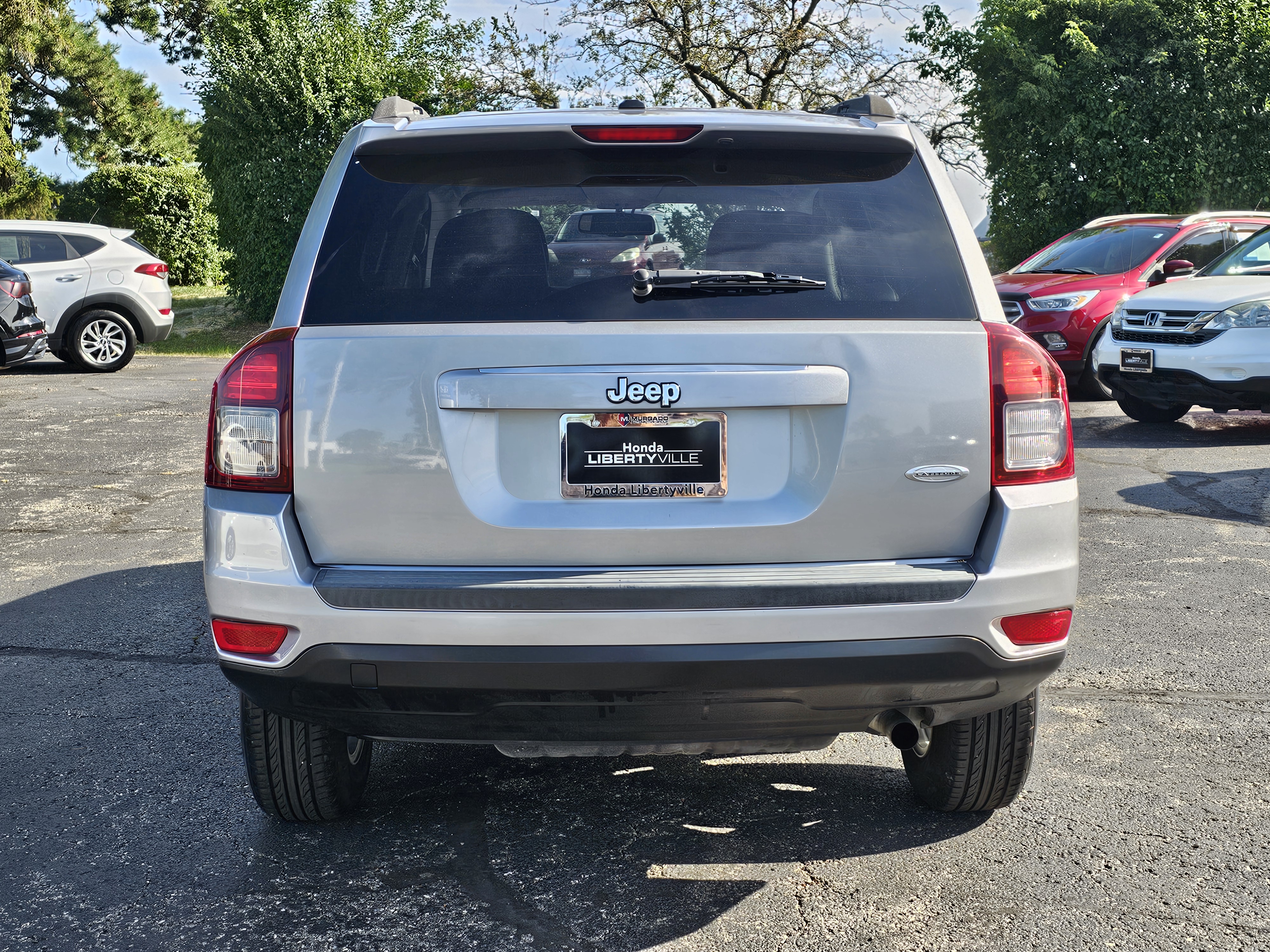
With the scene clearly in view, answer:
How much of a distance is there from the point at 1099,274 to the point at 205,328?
14846mm

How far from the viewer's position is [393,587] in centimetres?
266

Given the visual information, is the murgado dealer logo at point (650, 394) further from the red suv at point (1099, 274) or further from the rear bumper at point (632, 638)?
the red suv at point (1099, 274)

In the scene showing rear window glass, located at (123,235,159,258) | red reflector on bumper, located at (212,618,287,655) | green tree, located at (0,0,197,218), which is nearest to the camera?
red reflector on bumper, located at (212,618,287,655)

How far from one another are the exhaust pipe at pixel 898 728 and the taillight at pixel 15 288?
1312 centimetres

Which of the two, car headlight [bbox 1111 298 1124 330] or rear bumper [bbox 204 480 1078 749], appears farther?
car headlight [bbox 1111 298 1124 330]

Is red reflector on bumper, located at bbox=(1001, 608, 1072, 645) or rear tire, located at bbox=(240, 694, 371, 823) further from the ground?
red reflector on bumper, located at bbox=(1001, 608, 1072, 645)

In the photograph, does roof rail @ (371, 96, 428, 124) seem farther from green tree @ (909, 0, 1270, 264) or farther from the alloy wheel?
green tree @ (909, 0, 1270, 264)

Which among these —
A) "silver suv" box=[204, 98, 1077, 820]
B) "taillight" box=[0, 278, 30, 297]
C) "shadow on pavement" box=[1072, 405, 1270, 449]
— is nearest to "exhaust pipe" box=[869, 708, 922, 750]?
"silver suv" box=[204, 98, 1077, 820]

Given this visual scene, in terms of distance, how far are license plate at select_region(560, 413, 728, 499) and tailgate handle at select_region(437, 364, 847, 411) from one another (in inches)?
1.0

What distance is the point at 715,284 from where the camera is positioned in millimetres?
2811

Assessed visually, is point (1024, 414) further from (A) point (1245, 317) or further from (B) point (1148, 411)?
(B) point (1148, 411)

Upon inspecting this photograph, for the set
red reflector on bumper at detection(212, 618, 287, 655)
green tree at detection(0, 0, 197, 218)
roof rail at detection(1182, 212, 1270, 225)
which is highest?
green tree at detection(0, 0, 197, 218)

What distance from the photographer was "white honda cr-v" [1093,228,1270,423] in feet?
32.7

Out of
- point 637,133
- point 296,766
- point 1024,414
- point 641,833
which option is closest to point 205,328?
point 296,766
